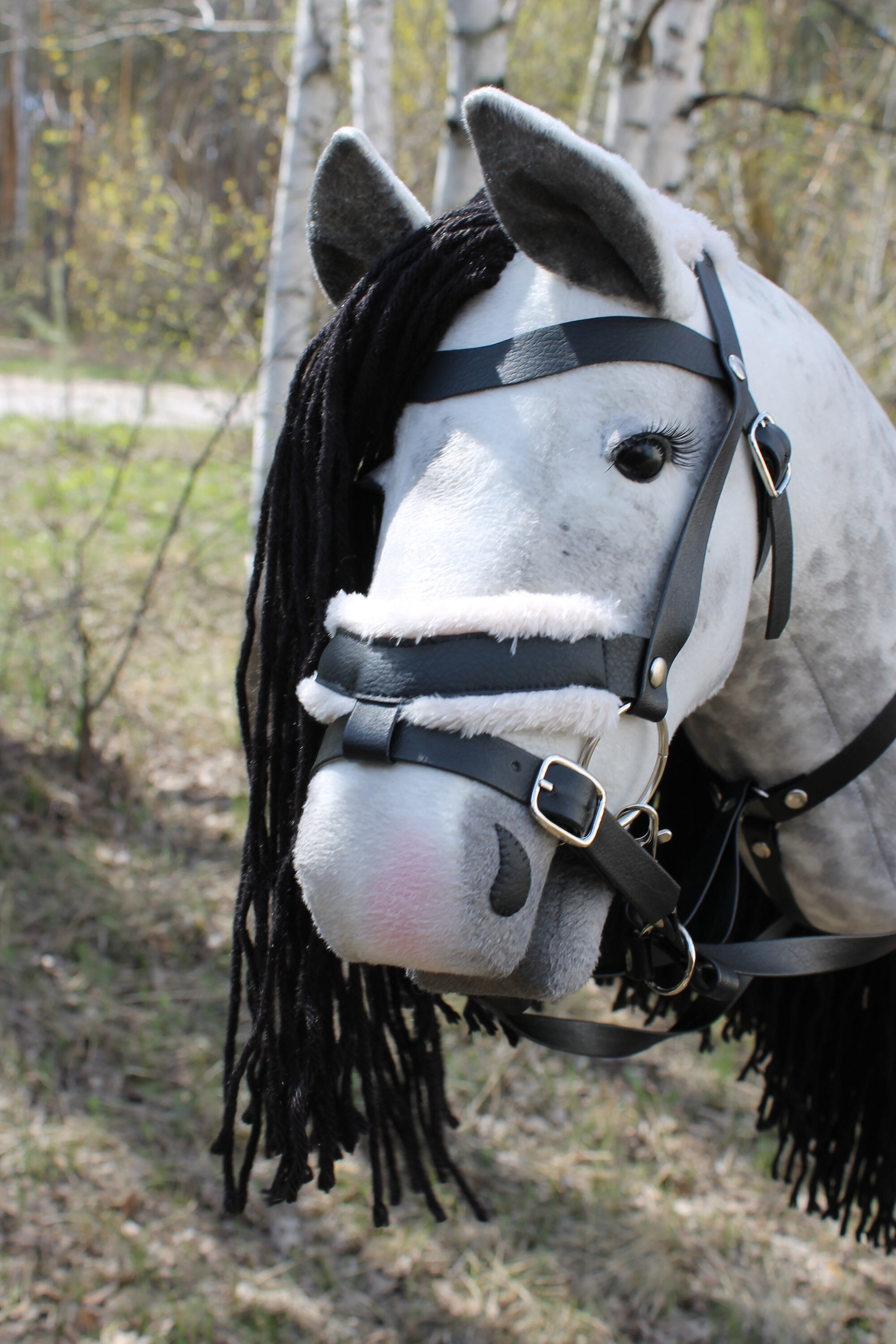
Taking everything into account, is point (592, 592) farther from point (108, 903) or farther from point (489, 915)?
point (108, 903)

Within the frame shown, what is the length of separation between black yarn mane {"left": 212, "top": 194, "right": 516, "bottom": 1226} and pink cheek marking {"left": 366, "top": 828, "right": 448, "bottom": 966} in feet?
1.03

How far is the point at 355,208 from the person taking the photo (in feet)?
4.05

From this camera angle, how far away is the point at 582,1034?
1333 millimetres

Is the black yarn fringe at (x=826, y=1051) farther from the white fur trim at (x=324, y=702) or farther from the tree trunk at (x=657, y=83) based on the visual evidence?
the tree trunk at (x=657, y=83)

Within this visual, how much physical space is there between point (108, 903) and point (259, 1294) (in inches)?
60.0

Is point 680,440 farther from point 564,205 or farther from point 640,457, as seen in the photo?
point 564,205

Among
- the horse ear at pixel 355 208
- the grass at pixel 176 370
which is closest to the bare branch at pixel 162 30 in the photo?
the grass at pixel 176 370

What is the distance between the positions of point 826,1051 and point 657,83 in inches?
130

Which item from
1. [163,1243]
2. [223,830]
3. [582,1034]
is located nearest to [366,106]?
[223,830]

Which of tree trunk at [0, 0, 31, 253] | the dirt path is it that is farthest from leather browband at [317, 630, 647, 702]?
tree trunk at [0, 0, 31, 253]

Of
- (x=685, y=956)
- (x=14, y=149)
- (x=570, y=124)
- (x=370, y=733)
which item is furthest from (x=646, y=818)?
(x=14, y=149)

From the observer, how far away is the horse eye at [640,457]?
104cm

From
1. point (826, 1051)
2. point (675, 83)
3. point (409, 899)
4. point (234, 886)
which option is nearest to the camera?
point (409, 899)

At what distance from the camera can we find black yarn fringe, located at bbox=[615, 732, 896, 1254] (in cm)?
160
